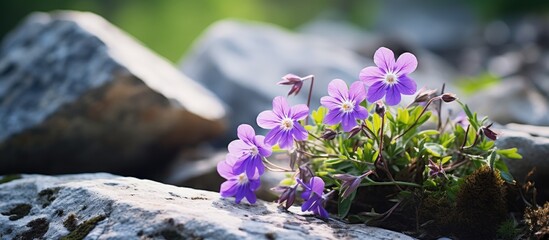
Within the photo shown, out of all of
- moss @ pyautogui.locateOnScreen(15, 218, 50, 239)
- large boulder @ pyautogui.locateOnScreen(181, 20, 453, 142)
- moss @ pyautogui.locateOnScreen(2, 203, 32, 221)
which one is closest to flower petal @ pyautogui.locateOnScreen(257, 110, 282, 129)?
moss @ pyautogui.locateOnScreen(15, 218, 50, 239)

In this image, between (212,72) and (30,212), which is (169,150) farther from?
(30,212)

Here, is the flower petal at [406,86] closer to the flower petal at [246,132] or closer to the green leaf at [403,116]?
the green leaf at [403,116]

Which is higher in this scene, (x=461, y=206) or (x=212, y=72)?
(x=212, y=72)

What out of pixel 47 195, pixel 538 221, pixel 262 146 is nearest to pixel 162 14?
pixel 47 195

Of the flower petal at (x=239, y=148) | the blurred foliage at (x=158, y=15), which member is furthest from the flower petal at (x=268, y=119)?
the blurred foliage at (x=158, y=15)

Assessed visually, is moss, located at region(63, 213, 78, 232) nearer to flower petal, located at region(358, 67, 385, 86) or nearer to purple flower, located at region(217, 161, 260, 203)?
purple flower, located at region(217, 161, 260, 203)

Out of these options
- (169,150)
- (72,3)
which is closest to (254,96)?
(169,150)

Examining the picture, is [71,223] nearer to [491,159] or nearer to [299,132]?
[299,132]
